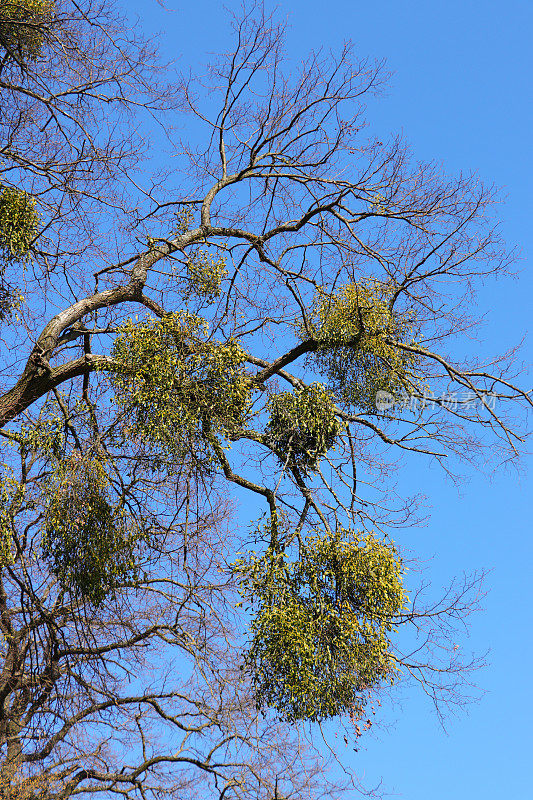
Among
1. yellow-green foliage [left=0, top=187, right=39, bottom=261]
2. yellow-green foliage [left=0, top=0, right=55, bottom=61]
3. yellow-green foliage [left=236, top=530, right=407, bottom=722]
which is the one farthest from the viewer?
yellow-green foliage [left=0, top=187, right=39, bottom=261]

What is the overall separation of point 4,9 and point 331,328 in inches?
150

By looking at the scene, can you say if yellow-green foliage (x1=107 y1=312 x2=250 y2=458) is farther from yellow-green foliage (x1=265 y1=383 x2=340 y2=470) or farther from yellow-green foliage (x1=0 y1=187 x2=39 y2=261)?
yellow-green foliage (x1=0 y1=187 x2=39 y2=261)

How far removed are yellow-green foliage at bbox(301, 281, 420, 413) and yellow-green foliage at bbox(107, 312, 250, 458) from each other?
879 mm

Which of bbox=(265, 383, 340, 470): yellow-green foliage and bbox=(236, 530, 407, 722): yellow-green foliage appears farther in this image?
bbox=(265, 383, 340, 470): yellow-green foliage

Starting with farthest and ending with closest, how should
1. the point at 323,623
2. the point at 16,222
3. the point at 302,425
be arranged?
the point at 16,222
the point at 302,425
the point at 323,623

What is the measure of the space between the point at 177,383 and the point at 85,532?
1.32 metres

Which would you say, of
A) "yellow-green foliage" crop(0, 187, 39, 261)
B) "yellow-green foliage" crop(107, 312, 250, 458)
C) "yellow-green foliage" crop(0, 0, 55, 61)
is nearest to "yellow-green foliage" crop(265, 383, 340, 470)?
"yellow-green foliage" crop(107, 312, 250, 458)

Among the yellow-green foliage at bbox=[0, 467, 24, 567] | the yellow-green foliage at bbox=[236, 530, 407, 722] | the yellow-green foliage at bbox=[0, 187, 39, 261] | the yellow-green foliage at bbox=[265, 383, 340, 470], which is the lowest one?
the yellow-green foliage at bbox=[236, 530, 407, 722]

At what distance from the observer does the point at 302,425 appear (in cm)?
673

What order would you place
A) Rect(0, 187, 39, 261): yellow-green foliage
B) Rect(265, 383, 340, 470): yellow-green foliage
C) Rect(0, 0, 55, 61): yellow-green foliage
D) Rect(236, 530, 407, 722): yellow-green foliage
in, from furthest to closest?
Rect(0, 187, 39, 261): yellow-green foliage → Rect(0, 0, 55, 61): yellow-green foliage → Rect(265, 383, 340, 470): yellow-green foliage → Rect(236, 530, 407, 722): yellow-green foliage

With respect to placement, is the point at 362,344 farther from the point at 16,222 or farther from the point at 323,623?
the point at 16,222

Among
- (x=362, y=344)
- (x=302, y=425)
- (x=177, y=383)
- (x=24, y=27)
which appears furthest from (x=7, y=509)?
(x=24, y=27)

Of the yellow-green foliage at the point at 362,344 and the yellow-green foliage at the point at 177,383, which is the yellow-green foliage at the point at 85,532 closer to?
the yellow-green foliage at the point at 177,383

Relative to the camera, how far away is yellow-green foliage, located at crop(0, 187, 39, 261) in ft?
23.7
